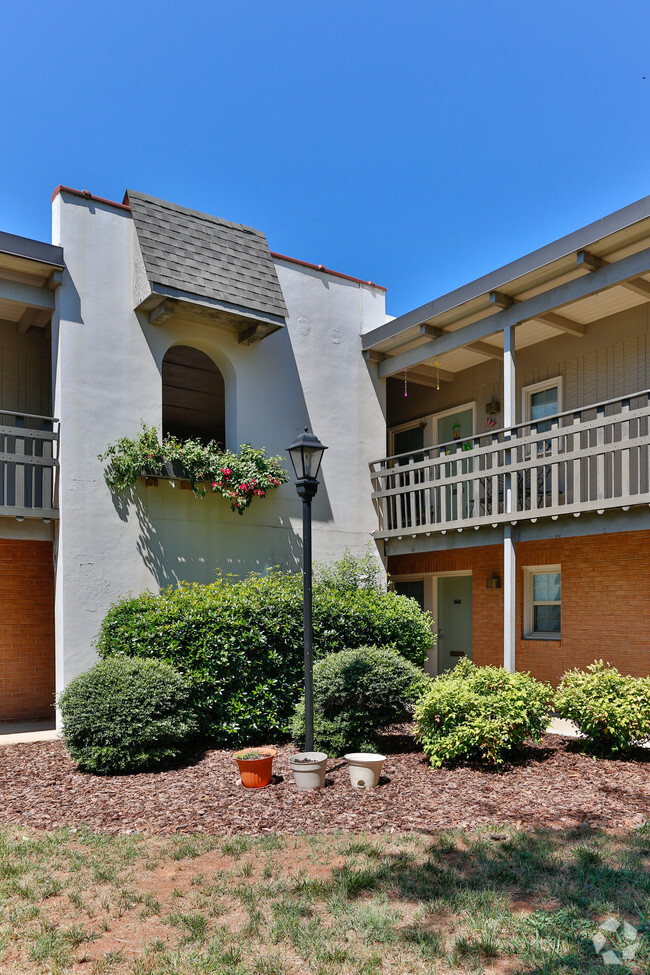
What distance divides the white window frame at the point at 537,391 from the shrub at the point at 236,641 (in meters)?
4.93

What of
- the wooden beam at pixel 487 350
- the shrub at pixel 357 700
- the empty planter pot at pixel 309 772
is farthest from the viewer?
the wooden beam at pixel 487 350

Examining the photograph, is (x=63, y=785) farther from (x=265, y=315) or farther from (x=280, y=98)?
(x=280, y=98)

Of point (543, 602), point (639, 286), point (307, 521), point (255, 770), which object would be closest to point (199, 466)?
point (307, 521)

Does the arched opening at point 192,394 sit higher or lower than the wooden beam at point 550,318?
lower

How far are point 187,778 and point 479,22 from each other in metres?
9.51

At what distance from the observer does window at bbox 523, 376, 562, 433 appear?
11.1 m

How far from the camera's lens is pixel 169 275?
30.7 ft

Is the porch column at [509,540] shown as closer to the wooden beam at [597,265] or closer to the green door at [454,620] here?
the wooden beam at [597,265]

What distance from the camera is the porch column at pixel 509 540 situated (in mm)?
9336

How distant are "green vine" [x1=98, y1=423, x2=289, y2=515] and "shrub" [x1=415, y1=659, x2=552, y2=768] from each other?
4.00 metres

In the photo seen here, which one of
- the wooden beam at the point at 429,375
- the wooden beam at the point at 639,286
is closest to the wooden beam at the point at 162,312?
the wooden beam at the point at 429,375

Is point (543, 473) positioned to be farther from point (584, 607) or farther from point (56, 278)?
point (56, 278)

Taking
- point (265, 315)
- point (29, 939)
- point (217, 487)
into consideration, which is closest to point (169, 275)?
point (265, 315)

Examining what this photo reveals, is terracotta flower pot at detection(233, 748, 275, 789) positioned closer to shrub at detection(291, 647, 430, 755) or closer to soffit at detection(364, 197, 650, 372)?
shrub at detection(291, 647, 430, 755)
